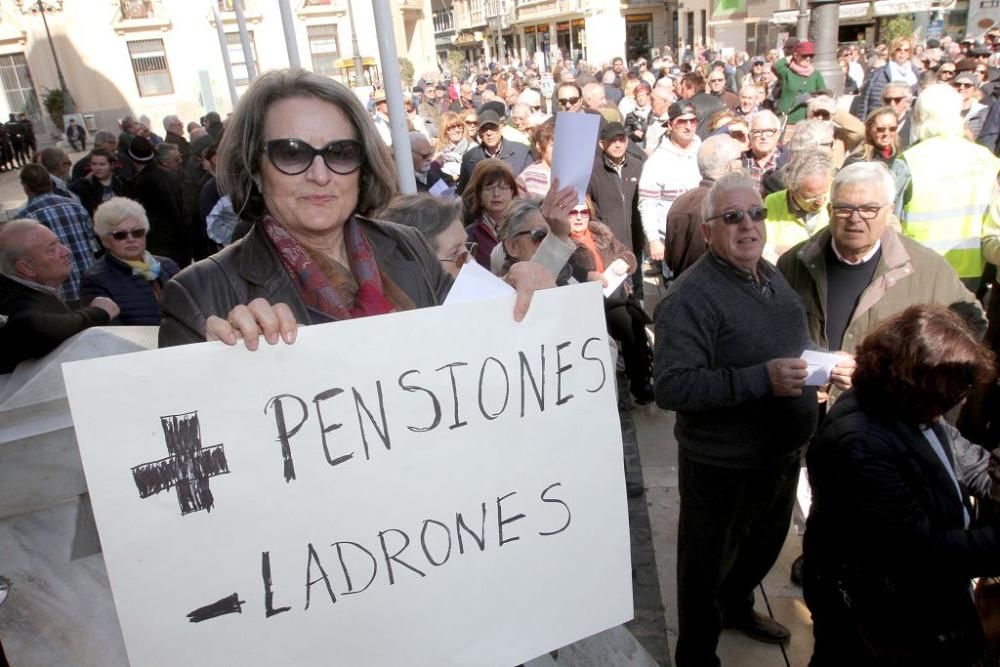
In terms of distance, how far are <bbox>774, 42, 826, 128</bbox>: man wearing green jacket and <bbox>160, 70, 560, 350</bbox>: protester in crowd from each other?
7144 millimetres

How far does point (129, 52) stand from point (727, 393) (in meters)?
34.6

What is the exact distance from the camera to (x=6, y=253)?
9.75ft

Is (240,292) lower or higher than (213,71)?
lower

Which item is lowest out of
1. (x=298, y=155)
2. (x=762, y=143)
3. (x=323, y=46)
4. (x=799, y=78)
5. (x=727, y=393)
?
(x=727, y=393)

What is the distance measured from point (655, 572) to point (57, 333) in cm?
257

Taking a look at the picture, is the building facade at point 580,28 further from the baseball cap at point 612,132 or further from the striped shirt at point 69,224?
the striped shirt at point 69,224

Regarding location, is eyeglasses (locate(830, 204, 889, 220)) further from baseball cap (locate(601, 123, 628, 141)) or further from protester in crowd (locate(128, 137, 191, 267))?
protester in crowd (locate(128, 137, 191, 267))

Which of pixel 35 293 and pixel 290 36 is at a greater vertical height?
pixel 290 36

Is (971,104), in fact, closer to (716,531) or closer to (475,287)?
(716,531)

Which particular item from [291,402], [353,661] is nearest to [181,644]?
[353,661]

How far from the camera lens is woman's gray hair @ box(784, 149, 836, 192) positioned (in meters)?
3.26

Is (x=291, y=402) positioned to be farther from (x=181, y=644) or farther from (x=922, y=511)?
(x=922, y=511)

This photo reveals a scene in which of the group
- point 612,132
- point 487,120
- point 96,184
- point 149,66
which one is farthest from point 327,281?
point 149,66

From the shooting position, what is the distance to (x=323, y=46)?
3291cm
